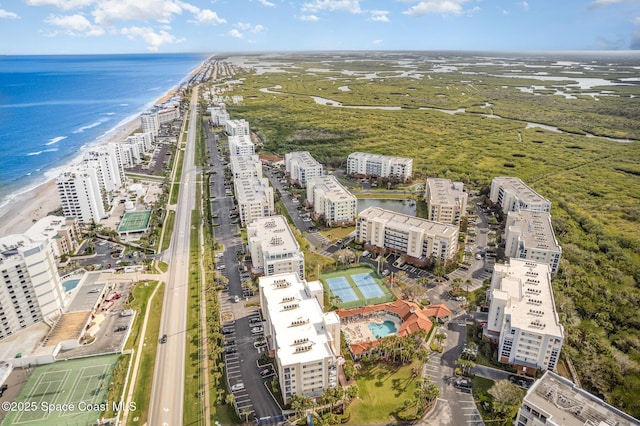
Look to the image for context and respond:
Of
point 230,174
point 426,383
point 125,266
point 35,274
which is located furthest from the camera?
point 230,174

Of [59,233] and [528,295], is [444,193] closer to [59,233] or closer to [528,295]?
[528,295]

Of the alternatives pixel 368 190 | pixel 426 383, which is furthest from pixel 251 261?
pixel 368 190

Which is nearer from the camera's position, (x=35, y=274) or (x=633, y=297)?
(x=35, y=274)

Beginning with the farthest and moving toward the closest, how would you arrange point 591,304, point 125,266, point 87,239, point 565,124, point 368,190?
1. point 565,124
2. point 368,190
3. point 87,239
4. point 125,266
5. point 591,304

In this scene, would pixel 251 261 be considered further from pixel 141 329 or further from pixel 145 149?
pixel 145 149

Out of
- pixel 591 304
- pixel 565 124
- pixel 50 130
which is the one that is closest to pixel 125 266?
pixel 591 304

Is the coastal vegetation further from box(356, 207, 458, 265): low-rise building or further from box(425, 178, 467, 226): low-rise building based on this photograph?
box(425, 178, 467, 226): low-rise building

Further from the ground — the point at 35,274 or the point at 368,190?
the point at 35,274

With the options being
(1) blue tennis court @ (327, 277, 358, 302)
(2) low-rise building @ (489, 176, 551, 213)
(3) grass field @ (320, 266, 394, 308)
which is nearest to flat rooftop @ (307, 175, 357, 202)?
(3) grass field @ (320, 266, 394, 308)
